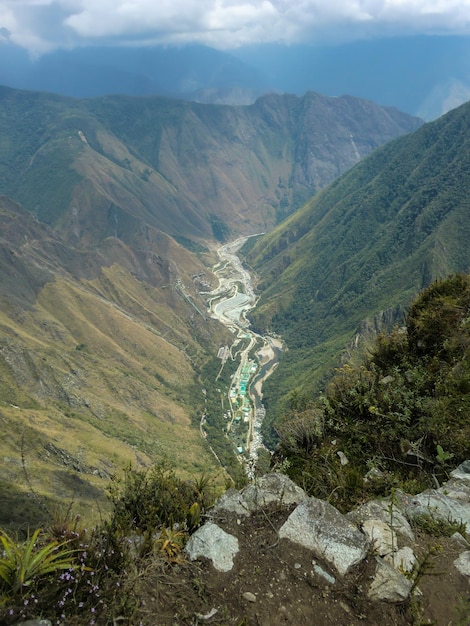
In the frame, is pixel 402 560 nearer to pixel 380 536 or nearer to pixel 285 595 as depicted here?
pixel 380 536

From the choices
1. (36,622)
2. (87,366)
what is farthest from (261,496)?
(87,366)

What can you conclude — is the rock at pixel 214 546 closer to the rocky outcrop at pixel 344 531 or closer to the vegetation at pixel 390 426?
the rocky outcrop at pixel 344 531

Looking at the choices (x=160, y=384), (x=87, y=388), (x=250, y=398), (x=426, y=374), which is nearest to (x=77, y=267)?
(x=160, y=384)

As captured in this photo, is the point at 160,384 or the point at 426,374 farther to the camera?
the point at 160,384

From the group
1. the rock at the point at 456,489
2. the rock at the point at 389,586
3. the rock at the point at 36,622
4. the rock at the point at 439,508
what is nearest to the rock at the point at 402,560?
the rock at the point at 389,586

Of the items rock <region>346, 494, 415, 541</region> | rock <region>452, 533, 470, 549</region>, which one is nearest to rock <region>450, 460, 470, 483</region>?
rock <region>452, 533, 470, 549</region>

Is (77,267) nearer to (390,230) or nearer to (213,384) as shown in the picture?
(213,384)

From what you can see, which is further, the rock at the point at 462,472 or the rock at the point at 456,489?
the rock at the point at 462,472
